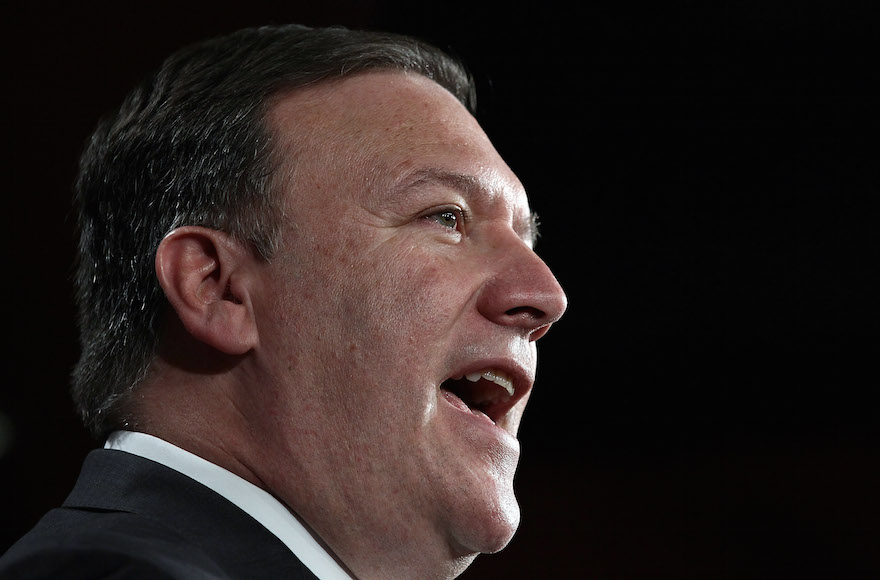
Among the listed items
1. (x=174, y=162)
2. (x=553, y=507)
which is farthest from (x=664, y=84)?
(x=174, y=162)

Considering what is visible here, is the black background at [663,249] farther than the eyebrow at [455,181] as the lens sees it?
Yes

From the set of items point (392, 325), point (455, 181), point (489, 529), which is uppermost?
point (455, 181)

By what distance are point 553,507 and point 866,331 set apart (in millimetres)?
1055

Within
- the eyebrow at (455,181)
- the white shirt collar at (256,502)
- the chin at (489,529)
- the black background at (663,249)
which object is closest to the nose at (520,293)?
the eyebrow at (455,181)

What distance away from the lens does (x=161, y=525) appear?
1.18m

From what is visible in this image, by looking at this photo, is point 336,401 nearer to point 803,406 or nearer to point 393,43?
point 393,43

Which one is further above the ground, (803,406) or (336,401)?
(336,401)

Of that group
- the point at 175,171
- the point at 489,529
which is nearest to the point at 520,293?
the point at 489,529

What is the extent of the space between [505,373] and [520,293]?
13 centimetres

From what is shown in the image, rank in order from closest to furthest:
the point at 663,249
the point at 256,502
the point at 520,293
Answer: the point at 256,502
the point at 520,293
the point at 663,249

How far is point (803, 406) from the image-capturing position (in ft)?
8.96

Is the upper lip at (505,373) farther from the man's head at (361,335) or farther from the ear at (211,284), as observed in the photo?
the ear at (211,284)

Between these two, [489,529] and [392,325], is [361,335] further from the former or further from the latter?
[489,529]

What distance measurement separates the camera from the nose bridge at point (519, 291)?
54.6 inches
